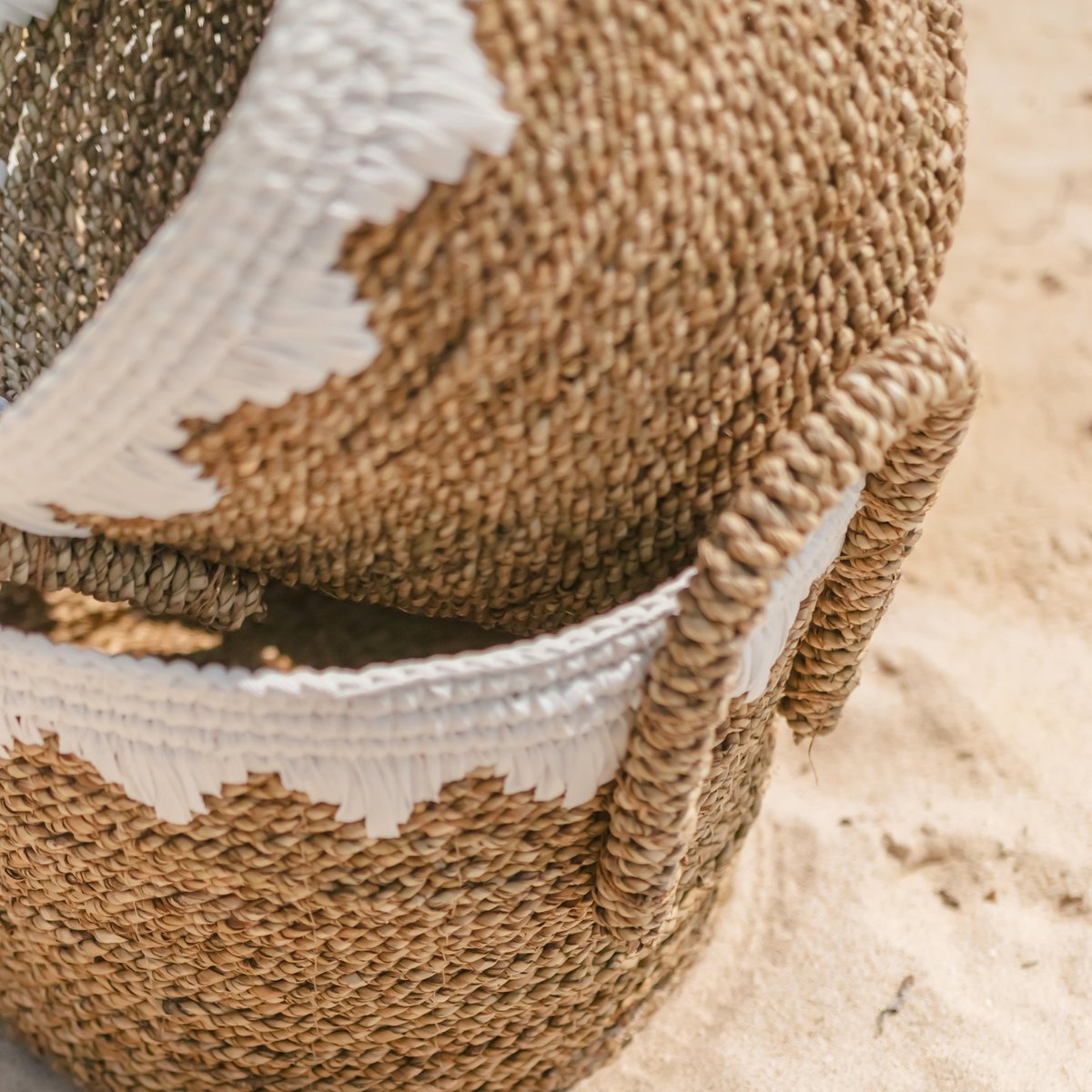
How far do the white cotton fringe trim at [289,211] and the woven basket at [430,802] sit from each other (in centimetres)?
15

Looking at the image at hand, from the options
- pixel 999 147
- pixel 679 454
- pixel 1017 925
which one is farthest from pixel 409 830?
pixel 999 147

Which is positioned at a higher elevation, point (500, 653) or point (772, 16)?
point (772, 16)

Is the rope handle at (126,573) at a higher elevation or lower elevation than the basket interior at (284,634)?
higher

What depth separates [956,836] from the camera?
3.51 feet

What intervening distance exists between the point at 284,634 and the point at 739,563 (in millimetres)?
425

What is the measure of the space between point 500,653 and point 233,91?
1.18 feet

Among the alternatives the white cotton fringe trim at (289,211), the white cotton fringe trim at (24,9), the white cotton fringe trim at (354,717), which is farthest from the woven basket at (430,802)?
the white cotton fringe trim at (24,9)

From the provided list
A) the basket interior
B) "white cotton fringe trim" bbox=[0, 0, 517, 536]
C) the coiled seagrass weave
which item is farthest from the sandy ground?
"white cotton fringe trim" bbox=[0, 0, 517, 536]

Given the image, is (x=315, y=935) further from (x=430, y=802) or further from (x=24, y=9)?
(x=24, y=9)

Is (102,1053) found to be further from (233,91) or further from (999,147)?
(999,147)

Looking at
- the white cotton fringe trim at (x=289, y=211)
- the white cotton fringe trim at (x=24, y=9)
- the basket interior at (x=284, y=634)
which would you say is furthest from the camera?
the basket interior at (x=284, y=634)

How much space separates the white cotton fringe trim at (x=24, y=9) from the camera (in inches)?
27.0

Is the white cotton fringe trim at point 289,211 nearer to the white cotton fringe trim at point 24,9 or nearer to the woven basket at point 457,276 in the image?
the woven basket at point 457,276

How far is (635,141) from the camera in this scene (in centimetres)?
52
